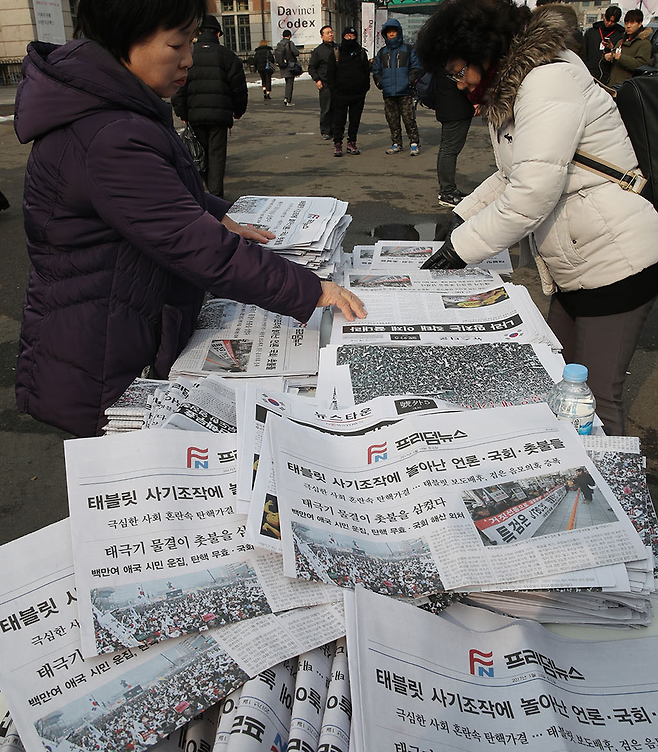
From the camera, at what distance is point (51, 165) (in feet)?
4.02

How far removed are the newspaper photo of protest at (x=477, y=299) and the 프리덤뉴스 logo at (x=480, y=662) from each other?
1.02m

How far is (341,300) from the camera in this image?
147cm

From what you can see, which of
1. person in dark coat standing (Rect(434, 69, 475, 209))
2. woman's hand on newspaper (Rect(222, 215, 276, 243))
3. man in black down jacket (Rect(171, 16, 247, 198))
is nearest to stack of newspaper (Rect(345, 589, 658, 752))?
woman's hand on newspaper (Rect(222, 215, 276, 243))

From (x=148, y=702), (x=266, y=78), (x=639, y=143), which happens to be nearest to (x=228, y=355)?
(x=148, y=702)

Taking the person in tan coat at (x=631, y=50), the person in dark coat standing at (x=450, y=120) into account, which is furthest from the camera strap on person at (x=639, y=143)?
the person in tan coat at (x=631, y=50)

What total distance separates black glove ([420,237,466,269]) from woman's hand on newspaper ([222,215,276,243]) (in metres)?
0.47

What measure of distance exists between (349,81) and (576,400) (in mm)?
7625

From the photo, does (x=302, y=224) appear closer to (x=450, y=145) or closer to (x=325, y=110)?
(x=450, y=145)

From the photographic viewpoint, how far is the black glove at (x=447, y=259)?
1716mm

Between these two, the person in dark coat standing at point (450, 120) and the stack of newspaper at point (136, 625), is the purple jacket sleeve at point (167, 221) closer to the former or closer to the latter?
the stack of newspaper at point (136, 625)

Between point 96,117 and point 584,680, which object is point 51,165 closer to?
point 96,117

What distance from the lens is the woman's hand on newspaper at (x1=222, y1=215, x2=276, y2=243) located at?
5.79ft

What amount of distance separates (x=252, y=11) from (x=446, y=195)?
100 feet

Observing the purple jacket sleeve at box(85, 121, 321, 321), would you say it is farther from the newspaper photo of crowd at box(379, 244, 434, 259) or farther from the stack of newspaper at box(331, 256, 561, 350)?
the newspaper photo of crowd at box(379, 244, 434, 259)
